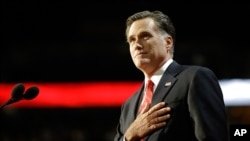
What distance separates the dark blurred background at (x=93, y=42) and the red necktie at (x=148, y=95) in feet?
12.6

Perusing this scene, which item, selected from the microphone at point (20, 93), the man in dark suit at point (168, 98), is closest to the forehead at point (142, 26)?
the man in dark suit at point (168, 98)

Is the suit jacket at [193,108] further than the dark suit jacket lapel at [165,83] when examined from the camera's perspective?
No

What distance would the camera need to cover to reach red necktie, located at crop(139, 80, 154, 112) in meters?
1.80

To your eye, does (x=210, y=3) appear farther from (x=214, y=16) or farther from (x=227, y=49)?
(x=227, y=49)

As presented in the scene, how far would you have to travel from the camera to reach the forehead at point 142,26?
1914 mm

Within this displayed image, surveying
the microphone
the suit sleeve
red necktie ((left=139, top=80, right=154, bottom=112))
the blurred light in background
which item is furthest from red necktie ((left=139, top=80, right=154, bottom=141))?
the blurred light in background

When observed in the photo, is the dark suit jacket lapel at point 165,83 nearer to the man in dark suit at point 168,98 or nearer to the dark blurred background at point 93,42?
the man in dark suit at point 168,98

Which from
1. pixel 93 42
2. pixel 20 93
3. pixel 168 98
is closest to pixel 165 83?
pixel 168 98

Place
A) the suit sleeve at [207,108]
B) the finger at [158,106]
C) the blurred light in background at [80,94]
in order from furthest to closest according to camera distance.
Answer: the blurred light in background at [80,94], the finger at [158,106], the suit sleeve at [207,108]

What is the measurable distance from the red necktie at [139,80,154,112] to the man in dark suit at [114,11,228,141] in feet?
0.06

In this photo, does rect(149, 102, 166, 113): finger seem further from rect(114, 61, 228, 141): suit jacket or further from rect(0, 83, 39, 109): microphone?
rect(0, 83, 39, 109): microphone

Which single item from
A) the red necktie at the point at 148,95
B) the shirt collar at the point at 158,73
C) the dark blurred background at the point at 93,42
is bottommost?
the red necktie at the point at 148,95

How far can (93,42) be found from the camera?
667cm

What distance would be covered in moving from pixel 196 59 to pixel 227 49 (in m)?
0.55
